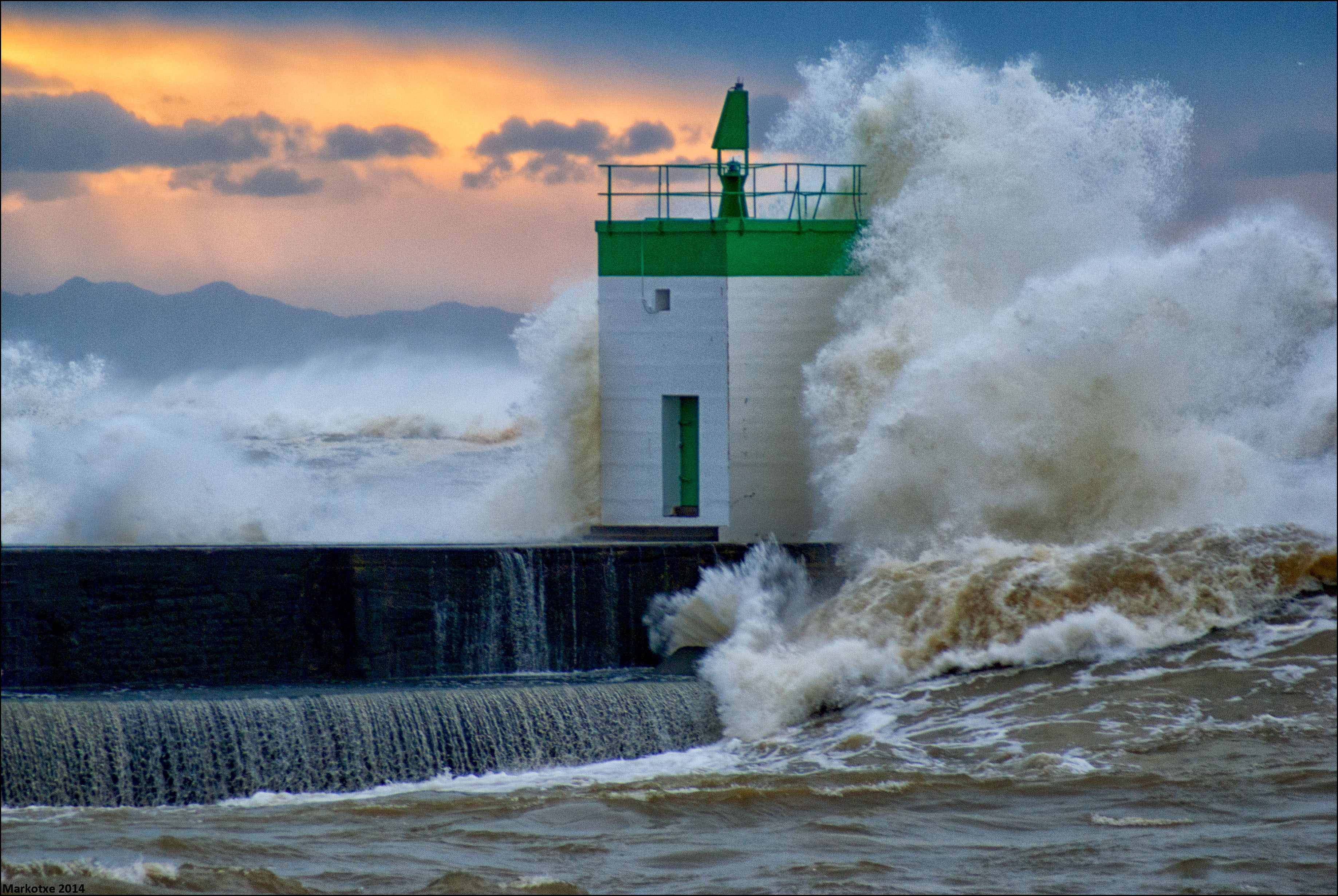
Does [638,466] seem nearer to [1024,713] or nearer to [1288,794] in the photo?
[1024,713]

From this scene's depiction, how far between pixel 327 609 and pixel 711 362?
399 centimetres

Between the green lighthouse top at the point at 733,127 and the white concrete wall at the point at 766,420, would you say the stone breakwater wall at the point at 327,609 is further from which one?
the green lighthouse top at the point at 733,127

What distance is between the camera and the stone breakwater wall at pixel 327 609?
10.7m

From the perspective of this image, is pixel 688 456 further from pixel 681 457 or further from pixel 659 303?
pixel 659 303

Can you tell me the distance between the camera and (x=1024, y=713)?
839 cm

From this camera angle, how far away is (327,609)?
11.1 meters

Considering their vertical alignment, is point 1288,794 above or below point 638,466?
below

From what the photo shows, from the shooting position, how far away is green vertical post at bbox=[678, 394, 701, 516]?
12.7 m

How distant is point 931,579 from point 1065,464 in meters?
1.56

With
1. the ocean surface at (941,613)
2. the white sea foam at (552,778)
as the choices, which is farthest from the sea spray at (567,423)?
the white sea foam at (552,778)

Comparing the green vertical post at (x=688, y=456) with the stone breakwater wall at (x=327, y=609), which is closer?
the stone breakwater wall at (x=327, y=609)

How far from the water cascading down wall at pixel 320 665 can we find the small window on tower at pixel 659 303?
228 centimetres

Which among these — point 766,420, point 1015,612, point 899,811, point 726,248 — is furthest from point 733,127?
point 899,811

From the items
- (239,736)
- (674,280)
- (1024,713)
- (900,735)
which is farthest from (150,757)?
(674,280)
